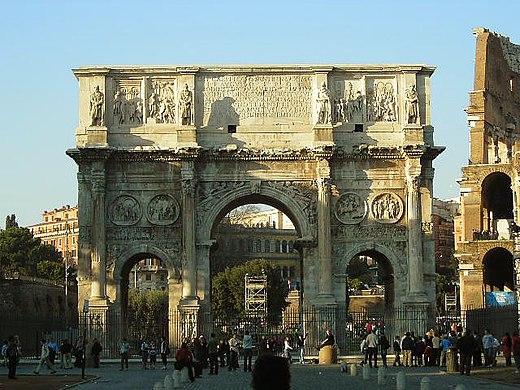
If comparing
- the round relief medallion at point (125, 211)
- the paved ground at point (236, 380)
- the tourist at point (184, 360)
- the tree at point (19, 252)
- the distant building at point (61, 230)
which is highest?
the distant building at point (61, 230)

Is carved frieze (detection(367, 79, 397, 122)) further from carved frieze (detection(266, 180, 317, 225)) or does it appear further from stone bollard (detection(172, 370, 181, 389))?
stone bollard (detection(172, 370, 181, 389))

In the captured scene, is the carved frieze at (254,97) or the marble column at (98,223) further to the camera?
the carved frieze at (254,97)

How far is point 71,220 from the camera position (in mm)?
125562

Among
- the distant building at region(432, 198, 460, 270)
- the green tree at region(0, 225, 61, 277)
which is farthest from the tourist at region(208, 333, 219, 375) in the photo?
the distant building at region(432, 198, 460, 270)

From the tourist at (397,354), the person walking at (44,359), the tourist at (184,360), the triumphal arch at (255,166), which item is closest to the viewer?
the tourist at (184,360)

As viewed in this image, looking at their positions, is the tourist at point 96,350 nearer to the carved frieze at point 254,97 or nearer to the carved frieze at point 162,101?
the carved frieze at point 162,101

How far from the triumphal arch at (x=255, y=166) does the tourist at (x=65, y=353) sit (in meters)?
5.19

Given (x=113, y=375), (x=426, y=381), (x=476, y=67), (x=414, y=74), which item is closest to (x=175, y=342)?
(x=113, y=375)

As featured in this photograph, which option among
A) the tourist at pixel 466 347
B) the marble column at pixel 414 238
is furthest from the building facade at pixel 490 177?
the tourist at pixel 466 347

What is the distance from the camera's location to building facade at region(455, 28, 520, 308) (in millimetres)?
54281

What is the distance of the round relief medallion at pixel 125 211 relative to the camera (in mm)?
42531

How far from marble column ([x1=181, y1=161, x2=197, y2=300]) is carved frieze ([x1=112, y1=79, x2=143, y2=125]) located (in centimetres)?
283

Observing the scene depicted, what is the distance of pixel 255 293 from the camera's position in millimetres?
72938

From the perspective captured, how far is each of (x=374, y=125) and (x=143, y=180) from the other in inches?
356
